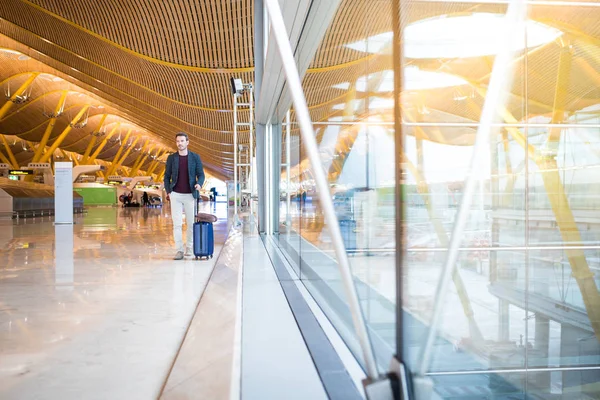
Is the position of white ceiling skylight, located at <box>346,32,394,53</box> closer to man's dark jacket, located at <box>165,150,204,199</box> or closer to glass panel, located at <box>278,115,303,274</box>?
glass panel, located at <box>278,115,303,274</box>

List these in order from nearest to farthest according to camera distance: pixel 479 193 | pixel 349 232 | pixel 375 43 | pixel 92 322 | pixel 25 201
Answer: pixel 479 193 → pixel 375 43 → pixel 92 322 → pixel 349 232 → pixel 25 201

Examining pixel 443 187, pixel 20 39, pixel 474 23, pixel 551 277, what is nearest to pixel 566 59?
pixel 551 277

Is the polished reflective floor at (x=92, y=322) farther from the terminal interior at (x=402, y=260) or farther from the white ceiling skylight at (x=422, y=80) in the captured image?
the white ceiling skylight at (x=422, y=80)

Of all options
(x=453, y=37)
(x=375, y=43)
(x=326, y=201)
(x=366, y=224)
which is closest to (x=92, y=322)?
(x=366, y=224)

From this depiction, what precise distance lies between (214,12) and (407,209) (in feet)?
54.4

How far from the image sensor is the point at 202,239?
690 cm

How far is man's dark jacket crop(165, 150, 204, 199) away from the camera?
22.1 feet

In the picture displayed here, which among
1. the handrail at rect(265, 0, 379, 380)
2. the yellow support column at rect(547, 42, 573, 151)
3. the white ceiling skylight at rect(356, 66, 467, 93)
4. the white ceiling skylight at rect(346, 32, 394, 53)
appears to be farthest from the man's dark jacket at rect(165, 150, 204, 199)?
the handrail at rect(265, 0, 379, 380)

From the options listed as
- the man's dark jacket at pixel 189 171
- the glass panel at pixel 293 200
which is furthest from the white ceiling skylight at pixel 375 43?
the man's dark jacket at pixel 189 171

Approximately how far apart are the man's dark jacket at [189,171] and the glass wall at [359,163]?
224cm

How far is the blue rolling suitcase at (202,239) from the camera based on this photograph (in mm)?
6883

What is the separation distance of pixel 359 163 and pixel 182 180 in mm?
4137

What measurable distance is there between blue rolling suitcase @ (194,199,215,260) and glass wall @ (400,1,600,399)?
468 centimetres

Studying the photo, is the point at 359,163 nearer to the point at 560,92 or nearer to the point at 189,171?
the point at 560,92
